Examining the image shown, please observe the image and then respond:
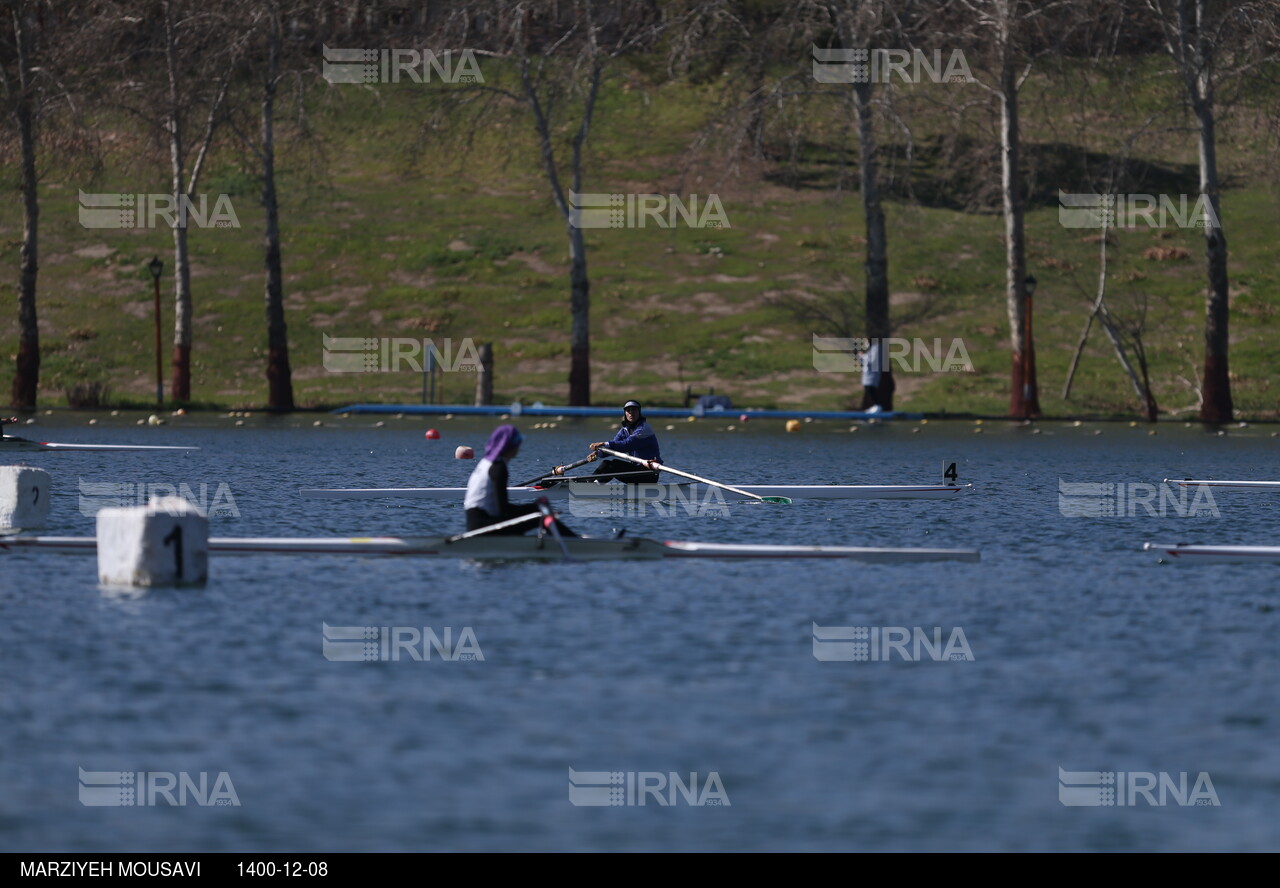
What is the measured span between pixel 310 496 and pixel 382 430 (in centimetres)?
2035

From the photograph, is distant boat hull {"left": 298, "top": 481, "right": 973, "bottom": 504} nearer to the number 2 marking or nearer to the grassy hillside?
the number 2 marking

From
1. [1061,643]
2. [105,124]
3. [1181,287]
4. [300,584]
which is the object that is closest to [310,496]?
[300,584]

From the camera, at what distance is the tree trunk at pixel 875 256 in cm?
5353

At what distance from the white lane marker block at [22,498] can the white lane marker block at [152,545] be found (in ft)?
20.2

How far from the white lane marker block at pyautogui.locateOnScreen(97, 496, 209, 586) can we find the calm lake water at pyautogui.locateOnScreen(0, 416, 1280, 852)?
300 mm

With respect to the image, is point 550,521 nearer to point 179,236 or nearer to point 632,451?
point 632,451

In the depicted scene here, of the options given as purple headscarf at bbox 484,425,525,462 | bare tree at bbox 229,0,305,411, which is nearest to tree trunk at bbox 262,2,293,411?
bare tree at bbox 229,0,305,411

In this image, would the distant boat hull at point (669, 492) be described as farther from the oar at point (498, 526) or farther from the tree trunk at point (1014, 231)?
the tree trunk at point (1014, 231)

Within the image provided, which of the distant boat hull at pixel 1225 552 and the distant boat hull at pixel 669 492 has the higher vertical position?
the distant boat hull at pixel 669 492

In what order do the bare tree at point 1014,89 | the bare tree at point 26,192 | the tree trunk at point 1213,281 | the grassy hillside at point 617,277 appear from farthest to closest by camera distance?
the grassy hillside at point 617,277 → the bare tree at point 26,192 → the bare tree at point 1014,89 → the tree trunk at point 1213,281

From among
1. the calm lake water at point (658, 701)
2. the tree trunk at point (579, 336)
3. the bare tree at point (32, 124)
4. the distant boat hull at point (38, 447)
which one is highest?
the bare tree at point (32, 124)

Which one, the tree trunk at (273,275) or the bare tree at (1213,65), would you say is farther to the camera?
the tree trunk at (273,275)

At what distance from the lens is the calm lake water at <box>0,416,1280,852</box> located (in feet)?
34.3

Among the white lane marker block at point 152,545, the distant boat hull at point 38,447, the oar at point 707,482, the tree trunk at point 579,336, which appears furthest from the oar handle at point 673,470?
the tree trunk at point 579,336
